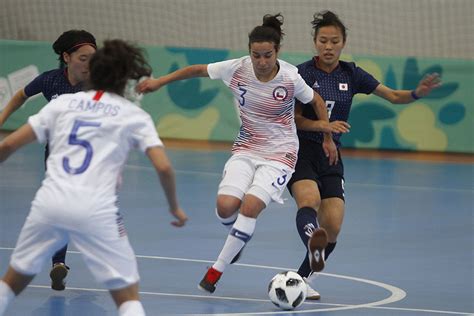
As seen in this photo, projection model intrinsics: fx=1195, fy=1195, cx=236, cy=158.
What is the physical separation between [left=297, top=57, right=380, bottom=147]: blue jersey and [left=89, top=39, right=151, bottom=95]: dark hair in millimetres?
2620

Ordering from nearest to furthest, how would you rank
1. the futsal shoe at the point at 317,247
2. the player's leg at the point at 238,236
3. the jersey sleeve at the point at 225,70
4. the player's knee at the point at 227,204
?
the futsal shoe at the point at 317,247 < the player's leg at the point at 238,236 < the player's knee at the point at 227,204 < the jersey sleeve at the point at 225,70

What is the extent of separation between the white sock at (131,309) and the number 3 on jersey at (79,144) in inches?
25.5

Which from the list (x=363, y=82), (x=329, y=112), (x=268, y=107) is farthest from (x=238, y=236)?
(x=363, y=82)

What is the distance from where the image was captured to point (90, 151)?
552cm

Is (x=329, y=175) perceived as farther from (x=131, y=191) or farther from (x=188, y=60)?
(x=188, y=60)

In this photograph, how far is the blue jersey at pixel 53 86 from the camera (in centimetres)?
801

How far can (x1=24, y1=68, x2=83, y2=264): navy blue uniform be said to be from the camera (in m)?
8.00

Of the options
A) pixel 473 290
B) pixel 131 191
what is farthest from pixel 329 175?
pixel 131 191

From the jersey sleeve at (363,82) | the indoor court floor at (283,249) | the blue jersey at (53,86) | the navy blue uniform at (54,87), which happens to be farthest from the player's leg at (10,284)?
the jersey sleeve at (363,82)

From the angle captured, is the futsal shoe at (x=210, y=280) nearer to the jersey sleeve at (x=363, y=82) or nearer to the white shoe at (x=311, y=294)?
the white shoe at (x=311, y=294)

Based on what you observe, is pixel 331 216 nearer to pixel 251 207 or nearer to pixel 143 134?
pixel 251 207

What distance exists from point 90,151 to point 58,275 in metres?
2.48

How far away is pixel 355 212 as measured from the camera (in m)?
12.0

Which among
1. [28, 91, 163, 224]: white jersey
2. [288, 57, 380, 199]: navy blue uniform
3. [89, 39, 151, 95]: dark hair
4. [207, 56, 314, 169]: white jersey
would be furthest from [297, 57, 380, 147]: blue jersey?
[28, 91, 163, 224]: white jersey
